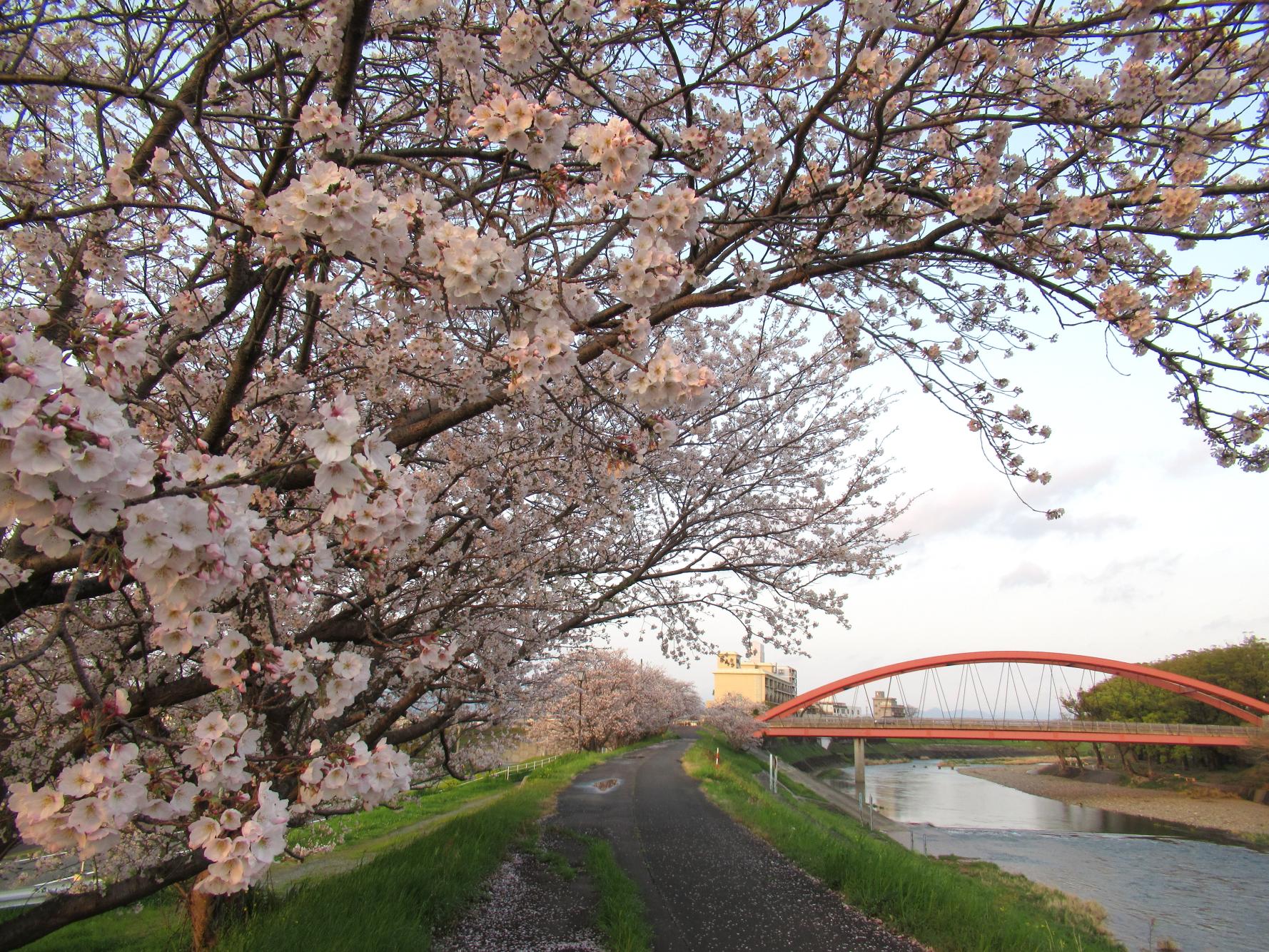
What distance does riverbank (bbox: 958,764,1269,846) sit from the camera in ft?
80.9

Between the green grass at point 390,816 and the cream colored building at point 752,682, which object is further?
the cream colored building at point 752,682

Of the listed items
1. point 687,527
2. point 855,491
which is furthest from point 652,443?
point 855,491

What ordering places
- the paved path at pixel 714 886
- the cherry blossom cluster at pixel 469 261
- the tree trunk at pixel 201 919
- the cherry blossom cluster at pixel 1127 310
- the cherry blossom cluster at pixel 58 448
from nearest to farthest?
the cherry blossom cluster at pixel 58 448 < the cherry blossom cluster at pixel 469 261 < the cherry blossom cluster at pixel 1127 310 < the tree trunk at pixel 201 919 < the paved path at pixel 714 886

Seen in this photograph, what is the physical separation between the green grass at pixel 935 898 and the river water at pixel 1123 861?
147 centimetres

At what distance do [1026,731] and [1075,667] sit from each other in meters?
7.29

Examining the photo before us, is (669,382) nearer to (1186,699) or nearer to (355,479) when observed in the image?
(355,479)

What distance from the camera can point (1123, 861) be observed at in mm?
18297

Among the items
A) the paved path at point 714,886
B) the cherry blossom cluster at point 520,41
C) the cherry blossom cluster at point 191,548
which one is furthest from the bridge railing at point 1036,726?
the cherry blossom cluster at point 191,548

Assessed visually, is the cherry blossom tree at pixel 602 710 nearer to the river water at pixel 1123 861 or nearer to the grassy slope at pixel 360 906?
the river water at pixel 1123 861

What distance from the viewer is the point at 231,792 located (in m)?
1.93

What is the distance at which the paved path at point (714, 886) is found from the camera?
611cm

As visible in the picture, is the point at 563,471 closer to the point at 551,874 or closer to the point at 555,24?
the point at 555,24

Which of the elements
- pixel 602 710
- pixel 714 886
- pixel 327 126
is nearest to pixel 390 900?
pixel 714 886

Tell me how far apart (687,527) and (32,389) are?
6.84 meters
